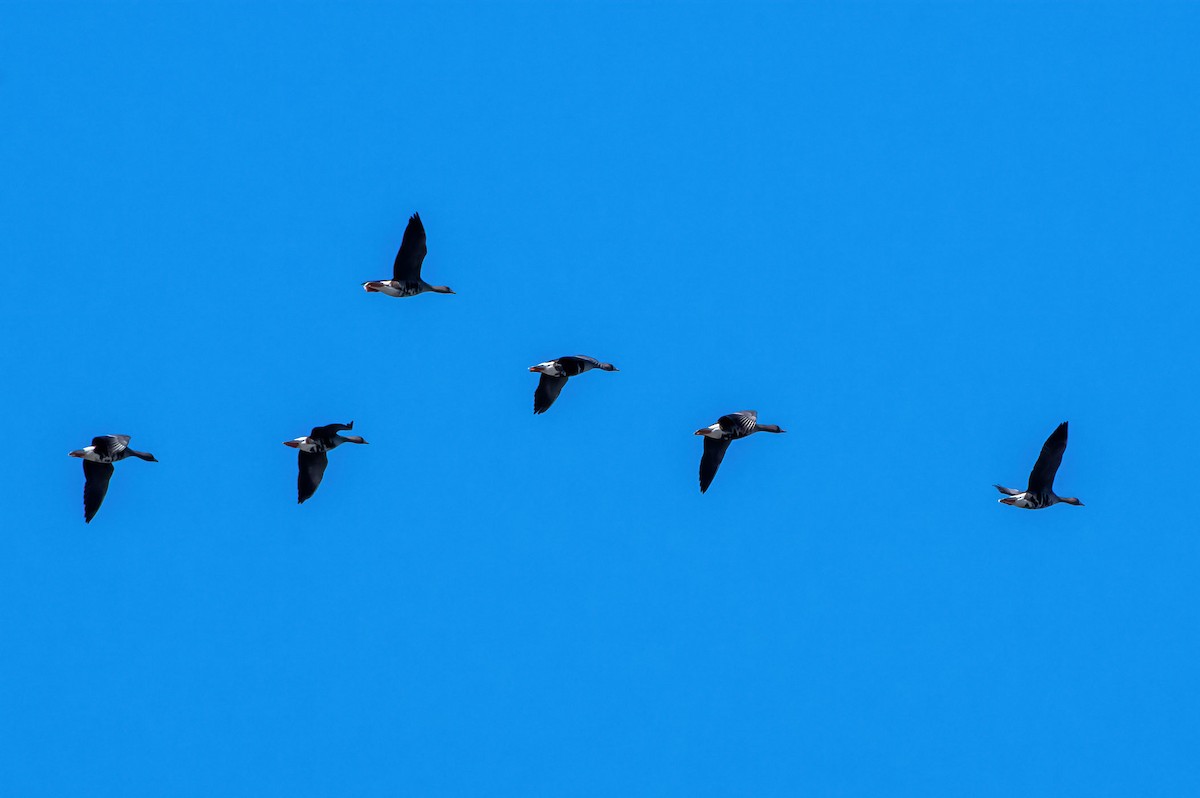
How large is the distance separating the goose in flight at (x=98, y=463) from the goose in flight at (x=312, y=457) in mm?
3761

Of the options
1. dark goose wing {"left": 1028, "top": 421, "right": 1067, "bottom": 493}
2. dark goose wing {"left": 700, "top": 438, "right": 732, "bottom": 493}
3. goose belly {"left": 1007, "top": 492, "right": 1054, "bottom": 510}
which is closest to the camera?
dark goose wing {"left": 1028, "top": 421, "right": 1067, "bottom": 493}

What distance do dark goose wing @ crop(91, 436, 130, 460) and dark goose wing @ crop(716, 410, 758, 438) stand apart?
1339cm

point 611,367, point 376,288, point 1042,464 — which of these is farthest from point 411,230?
point 1042,464

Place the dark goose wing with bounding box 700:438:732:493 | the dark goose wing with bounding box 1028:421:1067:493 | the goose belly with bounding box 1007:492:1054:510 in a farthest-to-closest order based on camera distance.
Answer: the dark goose wing with bounding box 700:438:732:493, the goose belly with bounding box 1007:492:1054:510, the dark goose wing with bounding box 1028:421:1067:493

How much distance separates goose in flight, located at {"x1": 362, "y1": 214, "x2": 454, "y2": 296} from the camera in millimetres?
63719

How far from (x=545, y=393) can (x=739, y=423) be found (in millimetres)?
4448

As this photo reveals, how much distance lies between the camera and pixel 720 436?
6475cm

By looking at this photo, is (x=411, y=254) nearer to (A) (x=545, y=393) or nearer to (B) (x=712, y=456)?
(A) (x=545, y=393)

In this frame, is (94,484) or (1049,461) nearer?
(1049,461)

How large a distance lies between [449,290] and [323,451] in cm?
467

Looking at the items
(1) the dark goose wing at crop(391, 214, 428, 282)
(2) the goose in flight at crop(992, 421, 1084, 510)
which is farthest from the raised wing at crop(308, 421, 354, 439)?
(2) the goose in flight at crop(992, 421, 1084, 510)

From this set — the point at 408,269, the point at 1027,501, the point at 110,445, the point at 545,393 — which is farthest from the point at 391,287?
the point at 1027,501

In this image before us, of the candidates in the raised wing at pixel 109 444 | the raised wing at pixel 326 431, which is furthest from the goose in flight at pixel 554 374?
the raised wing at pixel 109 444

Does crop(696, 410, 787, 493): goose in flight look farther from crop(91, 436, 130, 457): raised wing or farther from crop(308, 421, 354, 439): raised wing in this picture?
crop(91, 436, 130, 457): raised wing
